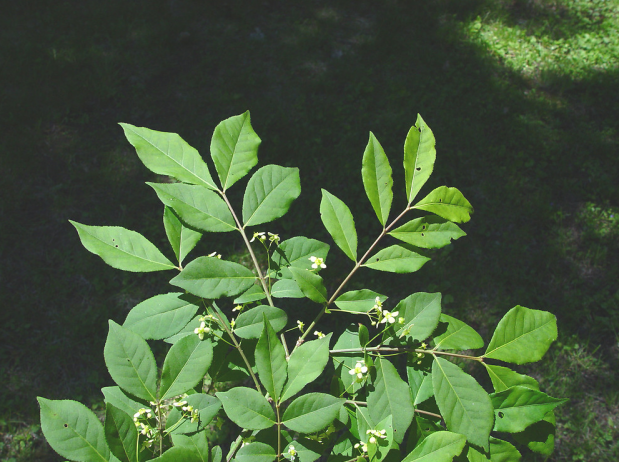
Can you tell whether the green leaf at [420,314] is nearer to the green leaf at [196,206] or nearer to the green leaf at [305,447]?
the green leaf at [305,447]

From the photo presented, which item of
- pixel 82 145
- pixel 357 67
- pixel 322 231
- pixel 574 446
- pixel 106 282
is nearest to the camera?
pixel 574 446

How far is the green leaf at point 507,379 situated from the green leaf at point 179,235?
670 millimetres

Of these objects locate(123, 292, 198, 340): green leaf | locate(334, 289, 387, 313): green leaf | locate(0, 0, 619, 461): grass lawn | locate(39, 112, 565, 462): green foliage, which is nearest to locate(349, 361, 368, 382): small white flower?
locate(39, 112, 565, 462): green foliage

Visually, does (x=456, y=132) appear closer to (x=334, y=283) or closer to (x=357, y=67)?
(x=357, y=67)

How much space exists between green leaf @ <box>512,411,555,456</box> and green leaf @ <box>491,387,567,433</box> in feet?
0.15

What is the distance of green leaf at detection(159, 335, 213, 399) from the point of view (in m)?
0.82

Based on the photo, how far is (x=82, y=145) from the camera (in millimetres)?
3582

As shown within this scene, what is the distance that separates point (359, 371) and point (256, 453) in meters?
0.23

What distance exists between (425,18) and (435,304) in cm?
445

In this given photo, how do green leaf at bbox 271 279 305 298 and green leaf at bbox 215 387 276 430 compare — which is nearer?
green leaf at bbox 215 387 276 430

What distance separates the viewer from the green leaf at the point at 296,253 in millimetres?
1036

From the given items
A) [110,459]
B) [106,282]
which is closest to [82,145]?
[106,282]

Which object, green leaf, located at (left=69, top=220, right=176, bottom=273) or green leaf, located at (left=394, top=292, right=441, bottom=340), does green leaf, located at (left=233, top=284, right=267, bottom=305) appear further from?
green leaf, located at (left=394, top=292, right=441, bottom=340)

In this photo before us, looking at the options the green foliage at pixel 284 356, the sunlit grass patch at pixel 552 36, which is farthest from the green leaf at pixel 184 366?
the sunlit grass patch at pixel 552 36
